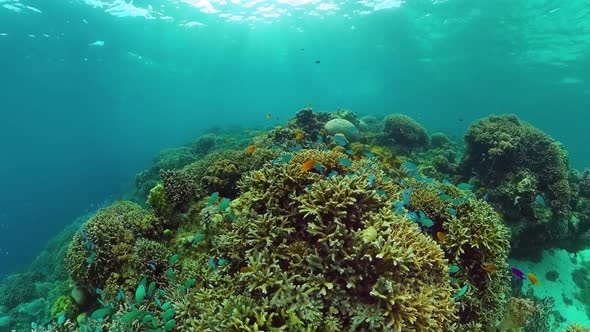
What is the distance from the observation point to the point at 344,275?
12.2 feet

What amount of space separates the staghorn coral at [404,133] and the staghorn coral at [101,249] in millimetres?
11169

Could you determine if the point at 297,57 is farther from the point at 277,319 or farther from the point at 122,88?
the point at 277,319

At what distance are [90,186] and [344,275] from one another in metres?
67.6

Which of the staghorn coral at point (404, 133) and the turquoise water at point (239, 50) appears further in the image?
the turquoise water at point (239, 50)

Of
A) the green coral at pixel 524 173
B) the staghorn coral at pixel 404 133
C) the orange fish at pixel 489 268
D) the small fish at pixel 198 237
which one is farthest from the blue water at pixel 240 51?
the small fish at pixel 198 237

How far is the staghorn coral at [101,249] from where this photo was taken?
17.5 feet

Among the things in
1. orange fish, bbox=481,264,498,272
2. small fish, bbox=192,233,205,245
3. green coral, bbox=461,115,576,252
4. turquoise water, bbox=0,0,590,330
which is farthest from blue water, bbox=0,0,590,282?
small fish, bbox=192,233,205,245

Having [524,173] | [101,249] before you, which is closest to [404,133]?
[524,173]

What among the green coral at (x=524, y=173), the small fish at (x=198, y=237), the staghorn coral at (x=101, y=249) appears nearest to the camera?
the small fish at (x=198, y=237)

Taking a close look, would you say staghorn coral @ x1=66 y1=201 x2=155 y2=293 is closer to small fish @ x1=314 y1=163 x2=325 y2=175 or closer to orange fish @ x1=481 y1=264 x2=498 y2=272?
small fish @ x1=314 y1=163 x2=325 y2=175

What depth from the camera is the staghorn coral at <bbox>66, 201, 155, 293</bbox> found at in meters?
5.32

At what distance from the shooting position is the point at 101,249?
5.42 m

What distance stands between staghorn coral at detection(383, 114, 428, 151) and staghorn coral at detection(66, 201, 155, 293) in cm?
1117

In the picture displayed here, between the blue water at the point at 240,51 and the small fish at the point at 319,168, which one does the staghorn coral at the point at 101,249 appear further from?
the blue water at the point at 240,51
